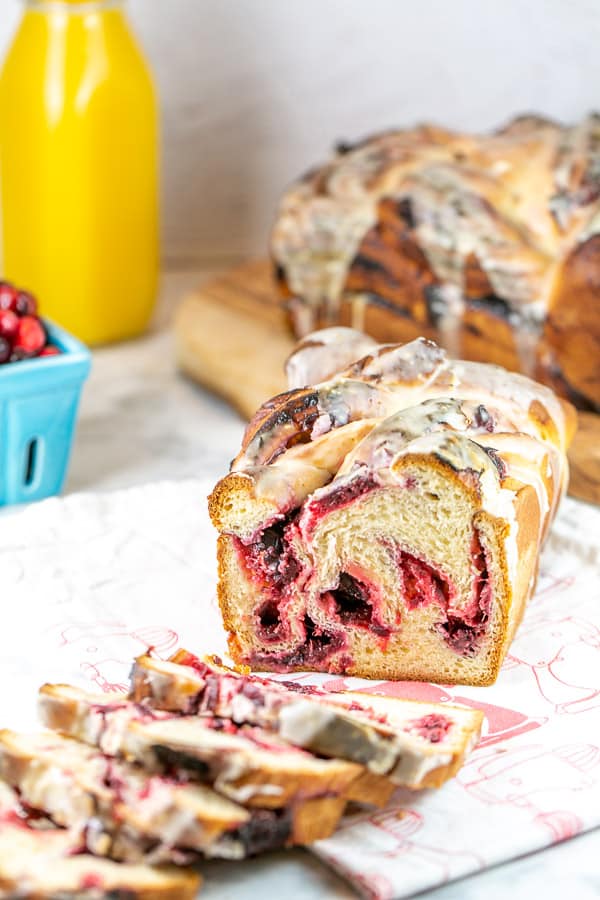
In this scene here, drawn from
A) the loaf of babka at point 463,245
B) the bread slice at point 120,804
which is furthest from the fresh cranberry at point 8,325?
the bread slice at point 120,804

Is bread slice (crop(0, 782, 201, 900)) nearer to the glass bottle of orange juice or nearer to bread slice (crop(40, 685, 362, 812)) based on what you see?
bread slice (crop(40, 685, 362, 812))

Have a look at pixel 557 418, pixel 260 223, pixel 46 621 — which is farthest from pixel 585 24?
pixel 46 621

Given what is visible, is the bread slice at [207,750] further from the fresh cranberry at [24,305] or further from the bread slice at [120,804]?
the fresh cranberry at [24,305]

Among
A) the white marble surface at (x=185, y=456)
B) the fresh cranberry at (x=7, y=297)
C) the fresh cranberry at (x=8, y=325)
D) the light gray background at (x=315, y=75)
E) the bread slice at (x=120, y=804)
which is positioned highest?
the light gray background at (x=315, y=75)

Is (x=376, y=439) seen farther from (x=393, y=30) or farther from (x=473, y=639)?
(x=393, y=30)

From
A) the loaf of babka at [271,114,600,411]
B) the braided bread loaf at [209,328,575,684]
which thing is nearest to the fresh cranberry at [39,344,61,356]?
the braided bread loaf at [209,328,575,684]

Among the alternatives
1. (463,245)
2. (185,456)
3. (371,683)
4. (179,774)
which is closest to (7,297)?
(185,456)

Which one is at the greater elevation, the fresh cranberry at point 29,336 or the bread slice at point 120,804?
the fresh cranberry at point 29,336
